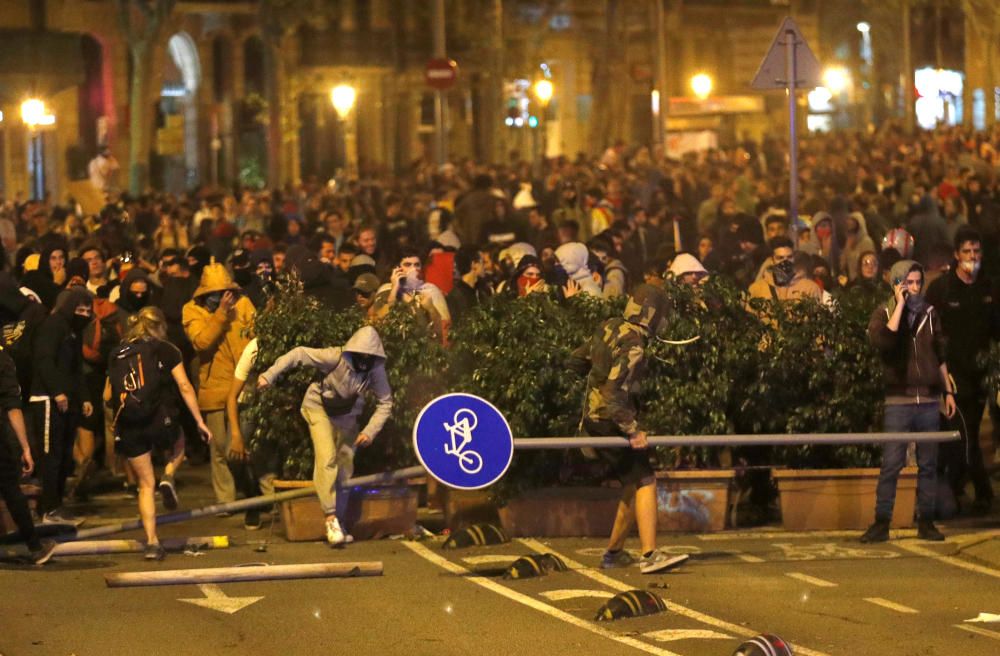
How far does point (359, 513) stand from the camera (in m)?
13.4

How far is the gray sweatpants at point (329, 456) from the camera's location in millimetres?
12961

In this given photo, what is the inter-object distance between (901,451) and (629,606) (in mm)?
2966

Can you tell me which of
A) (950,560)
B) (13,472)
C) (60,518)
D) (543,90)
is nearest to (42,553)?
(13,472)

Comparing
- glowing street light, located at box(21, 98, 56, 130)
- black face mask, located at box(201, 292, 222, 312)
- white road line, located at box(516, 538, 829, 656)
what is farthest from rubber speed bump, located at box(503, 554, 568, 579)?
glowing street light, located at box(21, 98, 56, 130)

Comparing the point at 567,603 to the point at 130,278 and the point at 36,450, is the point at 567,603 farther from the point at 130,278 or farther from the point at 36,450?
the point at 130,278

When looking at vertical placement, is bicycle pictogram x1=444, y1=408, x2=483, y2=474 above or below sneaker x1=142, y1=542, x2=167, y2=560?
above

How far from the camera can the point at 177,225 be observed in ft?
81.1

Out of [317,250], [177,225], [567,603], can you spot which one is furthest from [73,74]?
[567,603]

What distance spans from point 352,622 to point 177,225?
48.5 feet

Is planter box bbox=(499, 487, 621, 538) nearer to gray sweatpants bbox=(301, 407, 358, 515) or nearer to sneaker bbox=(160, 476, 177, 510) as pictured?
gray sweatpants bbox=(301, 407, 358, 515)

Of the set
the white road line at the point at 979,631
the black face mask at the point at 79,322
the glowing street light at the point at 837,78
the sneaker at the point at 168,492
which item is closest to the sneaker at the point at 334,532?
the sneaker at the point at 168,492

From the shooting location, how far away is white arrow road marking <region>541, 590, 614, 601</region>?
1115 cm

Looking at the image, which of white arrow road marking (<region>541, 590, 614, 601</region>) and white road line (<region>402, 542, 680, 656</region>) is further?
white arrow road marking (<region>541, 590, 614, 601</region>)

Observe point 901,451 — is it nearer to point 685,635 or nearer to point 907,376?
point 907,376
